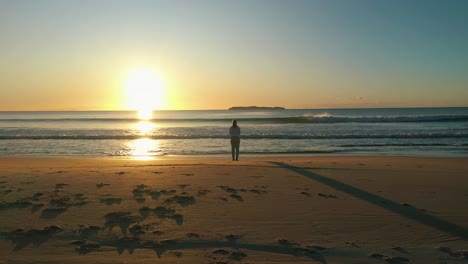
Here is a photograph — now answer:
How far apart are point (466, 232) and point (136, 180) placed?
6.09m

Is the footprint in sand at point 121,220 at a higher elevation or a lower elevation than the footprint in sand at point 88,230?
higher

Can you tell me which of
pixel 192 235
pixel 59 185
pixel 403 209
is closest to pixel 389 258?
pixel 403 209

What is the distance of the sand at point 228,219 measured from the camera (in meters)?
4.33

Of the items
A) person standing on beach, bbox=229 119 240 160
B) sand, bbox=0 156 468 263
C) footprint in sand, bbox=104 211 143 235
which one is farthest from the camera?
person standing on beach, bbox=229 119 240 160

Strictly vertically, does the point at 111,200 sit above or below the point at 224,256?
above

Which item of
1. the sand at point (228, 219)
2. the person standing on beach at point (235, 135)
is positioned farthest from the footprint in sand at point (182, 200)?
the person standing on beach at point (235, 135)

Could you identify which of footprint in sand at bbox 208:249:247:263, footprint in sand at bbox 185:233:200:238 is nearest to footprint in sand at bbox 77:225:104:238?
footprint in sand at bbox 185:233:200:238

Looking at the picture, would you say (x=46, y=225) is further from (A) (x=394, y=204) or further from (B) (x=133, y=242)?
(A) (x=394, y=204)

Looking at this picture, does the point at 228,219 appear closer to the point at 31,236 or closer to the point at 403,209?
the point at 31,236

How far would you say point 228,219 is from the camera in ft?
18.2

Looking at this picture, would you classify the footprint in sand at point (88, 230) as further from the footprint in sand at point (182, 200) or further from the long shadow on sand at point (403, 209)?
the long shadow on sand at point (403, 209)

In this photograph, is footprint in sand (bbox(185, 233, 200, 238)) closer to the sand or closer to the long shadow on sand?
the sand

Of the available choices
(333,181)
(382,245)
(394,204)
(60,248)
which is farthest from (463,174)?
(60,248)

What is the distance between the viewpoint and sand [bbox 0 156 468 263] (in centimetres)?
433
